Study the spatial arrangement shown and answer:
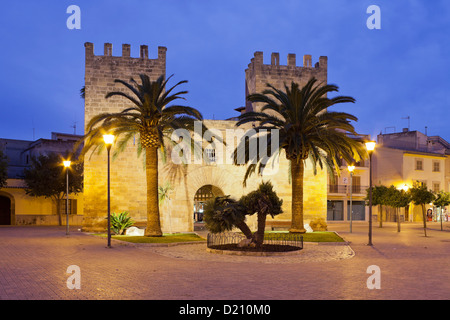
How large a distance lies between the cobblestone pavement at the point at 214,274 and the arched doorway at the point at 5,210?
24.5 metres

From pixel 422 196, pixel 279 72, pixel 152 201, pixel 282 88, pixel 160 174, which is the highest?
pixel 279 72

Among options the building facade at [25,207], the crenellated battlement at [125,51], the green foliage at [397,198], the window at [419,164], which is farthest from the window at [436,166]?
the building facade at [25,207]

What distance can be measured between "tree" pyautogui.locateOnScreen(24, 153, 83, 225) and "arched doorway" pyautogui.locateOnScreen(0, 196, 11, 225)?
3157 millimetres

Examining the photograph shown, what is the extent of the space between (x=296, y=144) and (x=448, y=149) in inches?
1561

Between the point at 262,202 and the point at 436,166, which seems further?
the point at 436,166

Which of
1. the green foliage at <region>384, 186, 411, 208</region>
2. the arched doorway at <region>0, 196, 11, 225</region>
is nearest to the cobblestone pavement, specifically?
the green foliage at <region>384, 186, 411, 208</region>

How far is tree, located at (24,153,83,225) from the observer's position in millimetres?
36188

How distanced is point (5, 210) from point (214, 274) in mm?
33263

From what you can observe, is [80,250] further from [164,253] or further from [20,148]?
[20,148]

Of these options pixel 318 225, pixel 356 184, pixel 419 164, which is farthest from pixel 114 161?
pixel 419 164

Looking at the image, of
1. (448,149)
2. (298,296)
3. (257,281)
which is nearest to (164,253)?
(257,281)

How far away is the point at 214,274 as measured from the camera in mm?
10984

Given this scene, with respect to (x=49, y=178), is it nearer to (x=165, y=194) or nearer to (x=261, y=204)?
(x=165, y=194)
